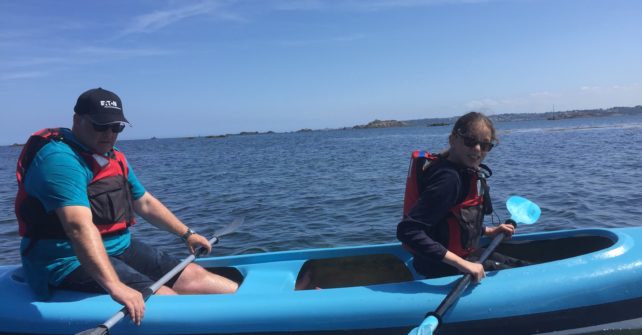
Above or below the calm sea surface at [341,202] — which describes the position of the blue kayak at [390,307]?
above

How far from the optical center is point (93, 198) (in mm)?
2912

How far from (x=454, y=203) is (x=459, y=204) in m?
0.15

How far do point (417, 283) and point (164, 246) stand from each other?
15.8 feet

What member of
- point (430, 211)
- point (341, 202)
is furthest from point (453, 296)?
point (341, 202)

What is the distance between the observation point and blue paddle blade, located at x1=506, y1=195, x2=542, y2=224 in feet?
12.0

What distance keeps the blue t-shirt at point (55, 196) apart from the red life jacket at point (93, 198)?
5 centimetres

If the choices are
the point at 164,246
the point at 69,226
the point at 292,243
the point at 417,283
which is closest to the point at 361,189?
the point at 292,243

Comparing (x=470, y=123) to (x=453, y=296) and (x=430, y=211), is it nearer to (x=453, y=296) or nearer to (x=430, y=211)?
(x=430, y=211)

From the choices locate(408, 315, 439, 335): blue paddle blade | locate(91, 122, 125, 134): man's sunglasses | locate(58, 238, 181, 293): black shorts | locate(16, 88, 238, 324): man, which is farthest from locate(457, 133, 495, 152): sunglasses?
locate(58, 238, 181, 293): black shorts

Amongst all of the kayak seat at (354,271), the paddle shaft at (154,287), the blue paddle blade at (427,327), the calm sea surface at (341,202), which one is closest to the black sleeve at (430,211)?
the blue paddle blade at (427,327)

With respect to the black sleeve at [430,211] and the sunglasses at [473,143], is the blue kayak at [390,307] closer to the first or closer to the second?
the black sleeve at [430,211]

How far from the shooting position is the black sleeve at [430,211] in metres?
2.60

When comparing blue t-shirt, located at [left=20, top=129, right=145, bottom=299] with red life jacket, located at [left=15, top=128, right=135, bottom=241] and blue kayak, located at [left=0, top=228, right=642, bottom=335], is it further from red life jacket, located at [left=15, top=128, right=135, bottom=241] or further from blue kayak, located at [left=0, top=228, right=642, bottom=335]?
blue kayak, located at [left=0, top=228, right=642, bottom=335]

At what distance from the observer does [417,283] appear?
9.65 ft
